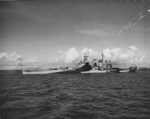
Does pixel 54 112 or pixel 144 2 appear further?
pixel 144 2

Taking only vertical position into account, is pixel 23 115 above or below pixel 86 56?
below

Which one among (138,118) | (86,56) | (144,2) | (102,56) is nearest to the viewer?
(138,118)

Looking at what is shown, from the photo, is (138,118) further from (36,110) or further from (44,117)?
(36,110)

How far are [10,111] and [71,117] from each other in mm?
1955

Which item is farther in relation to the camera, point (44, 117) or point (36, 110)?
point (36, 110)

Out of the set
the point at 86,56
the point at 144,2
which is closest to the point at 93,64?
the point at 86,56

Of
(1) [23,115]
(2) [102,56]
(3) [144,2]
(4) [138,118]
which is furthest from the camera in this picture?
(2) [102,56]

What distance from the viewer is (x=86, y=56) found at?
35.7 m

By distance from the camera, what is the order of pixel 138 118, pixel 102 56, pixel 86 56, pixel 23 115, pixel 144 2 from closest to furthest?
pixel 138 118 < pixel 23 115 < pixel 144 2 < pixel 86 56 < pixel 102 56

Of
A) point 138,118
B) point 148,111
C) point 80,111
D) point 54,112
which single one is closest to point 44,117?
point 54,112

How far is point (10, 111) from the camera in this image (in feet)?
12.5

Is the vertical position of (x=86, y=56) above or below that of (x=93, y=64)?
above

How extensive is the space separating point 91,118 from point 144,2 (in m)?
4.67

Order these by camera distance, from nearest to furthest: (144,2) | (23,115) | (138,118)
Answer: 1. (138,118)
2. (23,115)
3. (144,2)
